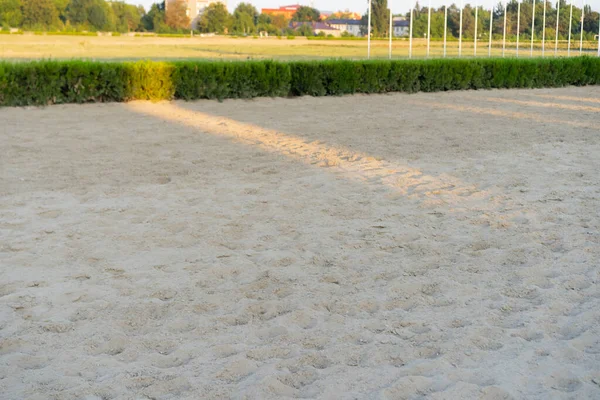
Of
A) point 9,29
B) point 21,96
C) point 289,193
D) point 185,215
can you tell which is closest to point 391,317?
point 185,215

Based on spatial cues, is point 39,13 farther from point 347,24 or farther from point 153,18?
point 347,24

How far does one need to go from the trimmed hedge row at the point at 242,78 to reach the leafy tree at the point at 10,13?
70477mm

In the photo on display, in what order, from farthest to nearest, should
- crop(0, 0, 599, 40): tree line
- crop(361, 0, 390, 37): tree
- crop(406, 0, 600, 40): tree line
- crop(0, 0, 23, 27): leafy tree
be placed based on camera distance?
crop(361, 0, 390, 37): tree
crop(0, 0, 23, 27): leafy tree
crop(0, 0, 599, 40): tree line
crop(406, 0, 600, 40): tree line

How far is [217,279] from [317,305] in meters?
0.71

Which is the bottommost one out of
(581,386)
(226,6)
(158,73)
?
(581,386)

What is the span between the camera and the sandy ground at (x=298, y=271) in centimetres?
312

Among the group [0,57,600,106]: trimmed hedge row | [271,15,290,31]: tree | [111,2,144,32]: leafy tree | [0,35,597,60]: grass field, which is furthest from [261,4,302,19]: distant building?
[0,57,600,106]: trimmed hedge row

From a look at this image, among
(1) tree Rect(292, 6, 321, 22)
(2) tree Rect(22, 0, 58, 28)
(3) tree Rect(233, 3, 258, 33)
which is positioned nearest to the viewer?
(2) tree Rect(22, 0, 58, 28)

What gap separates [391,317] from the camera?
3738 millimetres

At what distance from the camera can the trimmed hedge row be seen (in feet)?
41.8

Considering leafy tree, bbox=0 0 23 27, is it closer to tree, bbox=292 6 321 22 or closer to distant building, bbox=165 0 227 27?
distant building, bbox=165 0 227 27

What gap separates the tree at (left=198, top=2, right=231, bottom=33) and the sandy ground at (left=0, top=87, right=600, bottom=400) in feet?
300

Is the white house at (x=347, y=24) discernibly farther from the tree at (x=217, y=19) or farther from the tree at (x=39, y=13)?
the tree at (x=39, y=13)

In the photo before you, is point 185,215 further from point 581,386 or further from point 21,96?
point 21,96
